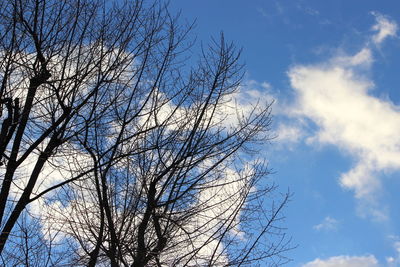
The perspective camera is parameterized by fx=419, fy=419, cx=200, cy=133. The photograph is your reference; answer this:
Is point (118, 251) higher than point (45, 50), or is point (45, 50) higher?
point (45, 50)

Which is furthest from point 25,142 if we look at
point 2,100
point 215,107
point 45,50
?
point 215,107

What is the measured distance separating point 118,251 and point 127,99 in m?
1.58

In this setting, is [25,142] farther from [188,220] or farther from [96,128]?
[188,220]

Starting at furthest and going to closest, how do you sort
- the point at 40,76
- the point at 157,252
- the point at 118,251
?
the point at 157,252
the point at 118,251
the point at 40,76

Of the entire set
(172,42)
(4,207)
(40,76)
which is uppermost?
(172,42)

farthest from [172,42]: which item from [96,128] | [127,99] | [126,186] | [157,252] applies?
[157,252]

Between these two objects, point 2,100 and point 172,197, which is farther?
point 172,197

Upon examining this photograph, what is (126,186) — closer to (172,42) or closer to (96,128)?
(96,128)

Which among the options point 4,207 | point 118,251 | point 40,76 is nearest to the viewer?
point 4,207

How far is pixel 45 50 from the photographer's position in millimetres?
4012

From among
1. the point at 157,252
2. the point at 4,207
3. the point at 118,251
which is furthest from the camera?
the point at 157,252

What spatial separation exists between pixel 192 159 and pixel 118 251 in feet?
4.13

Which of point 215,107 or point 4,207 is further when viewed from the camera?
point 215,107

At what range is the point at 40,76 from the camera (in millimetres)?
3998
